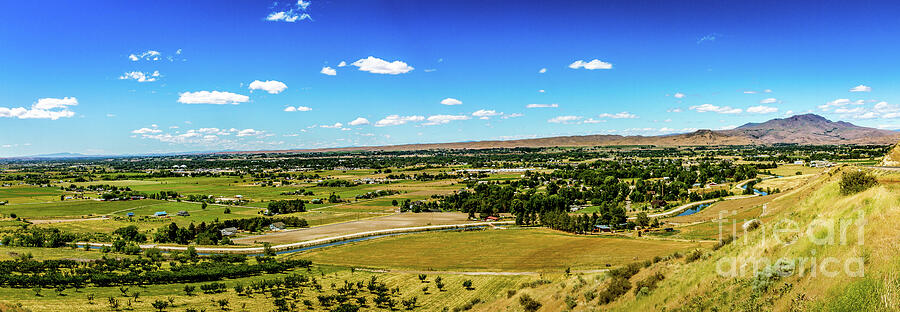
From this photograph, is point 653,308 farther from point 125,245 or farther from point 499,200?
point 499,200

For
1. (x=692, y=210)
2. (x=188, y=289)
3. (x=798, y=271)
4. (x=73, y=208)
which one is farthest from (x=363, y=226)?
(x=73, y=208)

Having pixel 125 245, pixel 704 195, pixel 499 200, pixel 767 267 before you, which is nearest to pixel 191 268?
pixel 125 245

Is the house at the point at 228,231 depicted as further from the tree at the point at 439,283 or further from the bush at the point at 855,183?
the bush at the point at 855,183

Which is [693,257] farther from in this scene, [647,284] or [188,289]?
[188,289]

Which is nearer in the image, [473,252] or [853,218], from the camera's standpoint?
[853,218]

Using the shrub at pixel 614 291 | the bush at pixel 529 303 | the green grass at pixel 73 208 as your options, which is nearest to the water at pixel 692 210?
the bush at pixel 529 303
